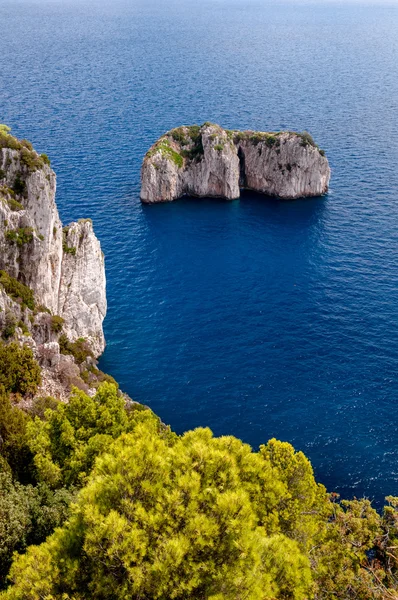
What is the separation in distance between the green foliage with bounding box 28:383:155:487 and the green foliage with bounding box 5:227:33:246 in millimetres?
22167

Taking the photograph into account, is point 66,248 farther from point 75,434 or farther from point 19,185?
point 75,434

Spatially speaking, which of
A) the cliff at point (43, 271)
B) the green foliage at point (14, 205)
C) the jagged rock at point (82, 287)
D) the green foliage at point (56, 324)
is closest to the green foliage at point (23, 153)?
the cliff at point (43, 271)

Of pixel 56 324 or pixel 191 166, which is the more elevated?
pixel 191 166

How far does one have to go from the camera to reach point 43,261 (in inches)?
2222

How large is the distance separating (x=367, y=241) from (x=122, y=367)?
178 ft

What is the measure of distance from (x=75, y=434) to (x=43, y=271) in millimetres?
25912

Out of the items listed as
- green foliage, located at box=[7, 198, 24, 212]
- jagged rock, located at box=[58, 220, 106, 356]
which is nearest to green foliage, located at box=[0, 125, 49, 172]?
green foliage, located at box=[7, 198, 24, 212]

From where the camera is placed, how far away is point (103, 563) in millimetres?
21875

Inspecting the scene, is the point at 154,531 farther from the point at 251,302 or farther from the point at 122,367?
the point at 251,302

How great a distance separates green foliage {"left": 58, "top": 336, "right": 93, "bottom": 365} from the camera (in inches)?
2253

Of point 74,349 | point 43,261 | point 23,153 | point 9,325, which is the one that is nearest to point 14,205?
point 23,153

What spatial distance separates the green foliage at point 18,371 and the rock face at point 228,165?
230 ft

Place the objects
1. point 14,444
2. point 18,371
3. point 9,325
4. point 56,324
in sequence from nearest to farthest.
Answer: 1. point 14,444
2. point 18,371
3. point 9,325
4. point 56,324

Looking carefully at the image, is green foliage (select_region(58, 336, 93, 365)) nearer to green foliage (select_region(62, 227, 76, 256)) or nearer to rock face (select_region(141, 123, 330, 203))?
green foliage (select_region(62, 227, 76, 256))
